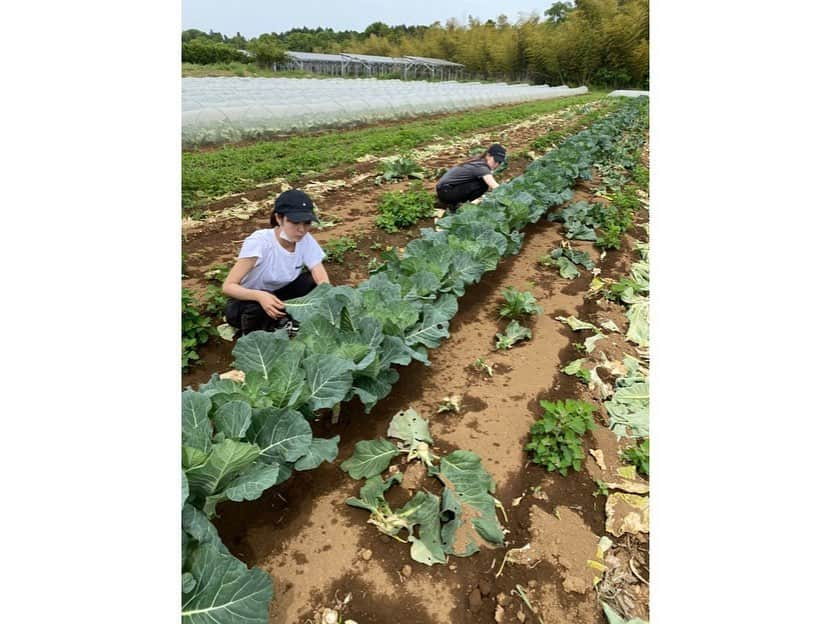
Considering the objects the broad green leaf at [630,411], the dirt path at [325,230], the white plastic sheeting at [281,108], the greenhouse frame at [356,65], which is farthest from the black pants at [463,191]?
the greenhouse frame at [356,65]

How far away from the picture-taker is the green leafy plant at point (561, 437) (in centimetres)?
250

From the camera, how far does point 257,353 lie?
226 centimetres

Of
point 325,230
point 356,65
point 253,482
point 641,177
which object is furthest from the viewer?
point 356,65

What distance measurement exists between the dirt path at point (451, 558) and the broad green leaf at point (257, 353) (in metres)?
0.61

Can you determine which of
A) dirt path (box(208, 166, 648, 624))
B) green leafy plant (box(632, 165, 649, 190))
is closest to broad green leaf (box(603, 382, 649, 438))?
dirt path (box(208, 166, 648, 624))

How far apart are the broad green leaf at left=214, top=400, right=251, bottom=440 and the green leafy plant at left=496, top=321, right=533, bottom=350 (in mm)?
2237

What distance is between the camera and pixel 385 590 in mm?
1889

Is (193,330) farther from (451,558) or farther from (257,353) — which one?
(451,558)

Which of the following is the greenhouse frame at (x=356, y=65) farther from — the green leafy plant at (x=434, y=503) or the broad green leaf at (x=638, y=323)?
the green leafy plant at (x=434, y=503)

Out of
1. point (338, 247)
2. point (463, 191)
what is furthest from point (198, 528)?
point (463, 191)

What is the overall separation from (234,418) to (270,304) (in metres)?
1.43

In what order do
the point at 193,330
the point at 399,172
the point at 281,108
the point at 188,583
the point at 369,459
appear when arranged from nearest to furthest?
the point at 188,583
the point at 369,459
the point at 193,330
the point at 399,172
the point at 281,108

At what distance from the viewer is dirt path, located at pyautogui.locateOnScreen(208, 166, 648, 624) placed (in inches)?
73.4

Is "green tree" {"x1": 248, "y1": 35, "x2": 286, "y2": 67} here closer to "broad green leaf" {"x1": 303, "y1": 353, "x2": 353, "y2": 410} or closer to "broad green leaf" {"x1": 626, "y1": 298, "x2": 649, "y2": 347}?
"broad green leaf" {"x1": 626, "y1": 298, "x2": 649, "y2": 347}
